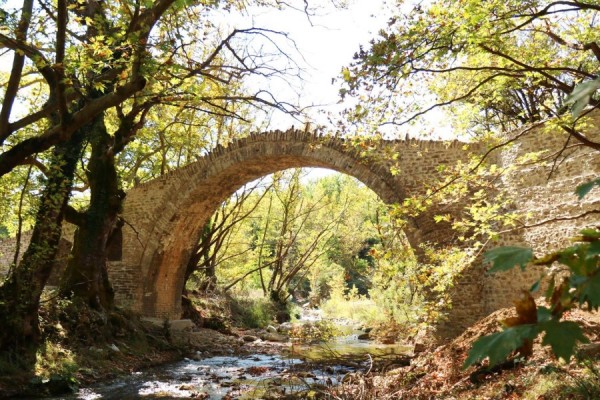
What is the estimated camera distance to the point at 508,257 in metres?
1.03

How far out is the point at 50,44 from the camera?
6.48 metres

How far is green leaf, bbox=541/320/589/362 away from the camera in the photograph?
88 cm

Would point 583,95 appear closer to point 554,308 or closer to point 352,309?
point 554,308

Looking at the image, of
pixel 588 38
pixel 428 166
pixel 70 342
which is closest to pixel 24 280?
pixel 70 342

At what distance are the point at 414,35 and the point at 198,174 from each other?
931cm

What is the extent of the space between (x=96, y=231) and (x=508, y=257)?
9.33 metres

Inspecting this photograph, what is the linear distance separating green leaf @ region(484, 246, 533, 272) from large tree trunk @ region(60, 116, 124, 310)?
886 centimetres

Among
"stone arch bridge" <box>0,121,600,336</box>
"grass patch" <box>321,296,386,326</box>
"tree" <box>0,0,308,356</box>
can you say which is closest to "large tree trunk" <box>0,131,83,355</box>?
"tree" <box>0,0,308,356</box>

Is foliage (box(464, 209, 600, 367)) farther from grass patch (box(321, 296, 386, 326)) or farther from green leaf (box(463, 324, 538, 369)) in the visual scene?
grass patch (box(321, 296, 386, 326))

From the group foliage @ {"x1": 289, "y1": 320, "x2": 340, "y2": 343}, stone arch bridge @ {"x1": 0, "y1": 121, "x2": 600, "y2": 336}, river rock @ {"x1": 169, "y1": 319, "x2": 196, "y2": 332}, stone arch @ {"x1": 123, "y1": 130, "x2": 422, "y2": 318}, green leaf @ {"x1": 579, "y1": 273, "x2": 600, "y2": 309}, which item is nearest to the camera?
green leaf @ {"x1": 579, "y1": 273, "x2": 600, "y2": 309}

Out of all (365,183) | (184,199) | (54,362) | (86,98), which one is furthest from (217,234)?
(86,98)

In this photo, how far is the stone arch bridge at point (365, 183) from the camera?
7.65 metres

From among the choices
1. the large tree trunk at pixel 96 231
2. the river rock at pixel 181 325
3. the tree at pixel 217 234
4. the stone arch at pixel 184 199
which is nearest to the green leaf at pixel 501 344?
the large tree trunk at pixel 96 231

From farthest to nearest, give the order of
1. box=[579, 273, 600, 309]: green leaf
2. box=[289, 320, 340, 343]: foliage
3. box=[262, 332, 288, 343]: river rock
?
box=[262, 332, 288, 343]: river rock → box=[289, 320, 340, 343]: foliage → box=[579, 273, 600, 309]: green leaf
